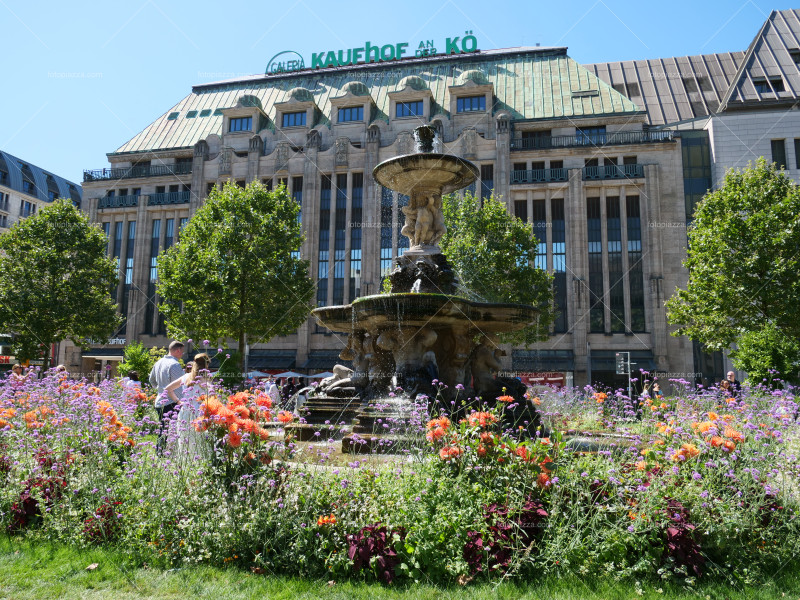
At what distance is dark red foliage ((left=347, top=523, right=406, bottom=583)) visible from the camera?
372 centimetres

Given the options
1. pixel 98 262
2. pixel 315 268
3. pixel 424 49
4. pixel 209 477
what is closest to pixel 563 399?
pixel 209 477

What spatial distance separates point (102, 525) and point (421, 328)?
20.1 ft

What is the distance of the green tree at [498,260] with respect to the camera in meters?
25.6

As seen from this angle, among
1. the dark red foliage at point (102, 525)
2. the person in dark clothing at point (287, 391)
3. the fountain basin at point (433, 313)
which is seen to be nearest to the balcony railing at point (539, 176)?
the person in dark clothing at point (287, 391)

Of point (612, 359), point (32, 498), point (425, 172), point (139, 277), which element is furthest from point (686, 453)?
point (139, 277)

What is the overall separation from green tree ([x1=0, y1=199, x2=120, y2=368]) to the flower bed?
27497 mm

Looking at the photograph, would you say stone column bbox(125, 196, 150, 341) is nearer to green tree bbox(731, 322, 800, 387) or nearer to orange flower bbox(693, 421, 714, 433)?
green tree bbox(731, 322, 800, 387)

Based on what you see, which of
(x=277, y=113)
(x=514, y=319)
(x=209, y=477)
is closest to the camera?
(x=209, y=477)

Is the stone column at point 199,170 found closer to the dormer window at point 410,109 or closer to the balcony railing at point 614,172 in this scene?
the dormer window at point 410,109

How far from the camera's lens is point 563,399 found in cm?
1317

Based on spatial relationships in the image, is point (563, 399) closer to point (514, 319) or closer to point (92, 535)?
point (514, 319)

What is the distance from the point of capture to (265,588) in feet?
11.8

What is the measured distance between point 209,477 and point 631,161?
39787mm

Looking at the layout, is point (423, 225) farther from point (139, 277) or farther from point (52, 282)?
point (139, 277)
